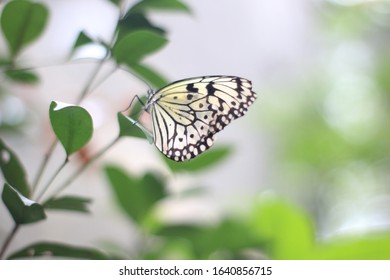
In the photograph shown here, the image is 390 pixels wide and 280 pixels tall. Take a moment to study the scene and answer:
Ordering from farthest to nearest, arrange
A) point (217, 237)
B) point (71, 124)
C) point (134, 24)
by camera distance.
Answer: point (217, 237), point (134, 24), point (71, 124)

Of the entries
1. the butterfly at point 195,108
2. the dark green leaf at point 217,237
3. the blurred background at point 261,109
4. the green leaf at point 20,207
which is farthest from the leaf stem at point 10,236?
the blurred background at point 261,109

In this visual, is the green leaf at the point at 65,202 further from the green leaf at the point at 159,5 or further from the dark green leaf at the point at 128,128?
the green leaf at the point at 159,5

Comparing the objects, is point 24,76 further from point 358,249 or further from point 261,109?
point 261,109

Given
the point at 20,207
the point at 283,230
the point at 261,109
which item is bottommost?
the point at 20,207

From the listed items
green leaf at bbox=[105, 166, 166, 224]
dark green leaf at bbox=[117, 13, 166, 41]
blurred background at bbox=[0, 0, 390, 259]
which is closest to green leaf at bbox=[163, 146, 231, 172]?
green leaf at bbox=[105, 166, 166, 224]

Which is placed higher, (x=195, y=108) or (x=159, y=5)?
(x=159, y=5)

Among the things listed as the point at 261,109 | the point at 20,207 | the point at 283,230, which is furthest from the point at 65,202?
the point at 261,109

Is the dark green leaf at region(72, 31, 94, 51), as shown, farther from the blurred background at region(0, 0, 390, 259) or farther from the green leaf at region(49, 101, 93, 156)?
the blurred background at region(0, 0, 390, 259)
